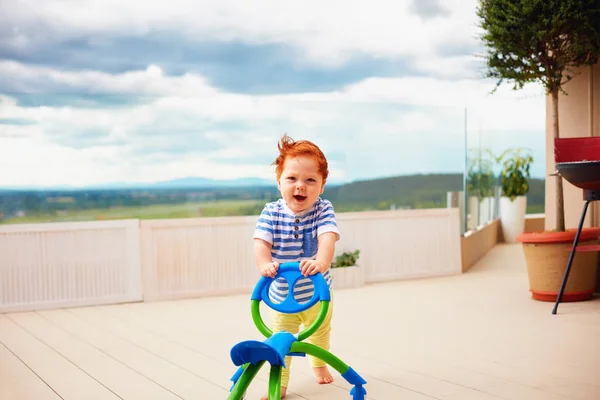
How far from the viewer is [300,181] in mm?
2219

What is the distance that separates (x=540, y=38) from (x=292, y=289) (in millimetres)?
2568

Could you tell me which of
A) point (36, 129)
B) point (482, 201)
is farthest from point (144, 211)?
point (482, 201)

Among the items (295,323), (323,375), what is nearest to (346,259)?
(323,375)

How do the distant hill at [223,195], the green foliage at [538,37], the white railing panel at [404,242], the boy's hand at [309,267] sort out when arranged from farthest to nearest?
the white railing panel at [404,242]
the distant hill at [223,195]
the green foliage at [538,37]
the boy's hand at [309,267]

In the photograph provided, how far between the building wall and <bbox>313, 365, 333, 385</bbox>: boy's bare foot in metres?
2.58

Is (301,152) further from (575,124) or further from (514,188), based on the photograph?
(514,188)

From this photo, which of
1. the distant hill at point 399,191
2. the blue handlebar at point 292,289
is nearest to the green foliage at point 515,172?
the distant hill at point 399,191

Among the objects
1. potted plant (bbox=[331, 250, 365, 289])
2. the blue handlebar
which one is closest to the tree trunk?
potted plant (bbox=[331, 250, 365, 289])

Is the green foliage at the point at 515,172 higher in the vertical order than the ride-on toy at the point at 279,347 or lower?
higher

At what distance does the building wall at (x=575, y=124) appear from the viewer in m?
4.44

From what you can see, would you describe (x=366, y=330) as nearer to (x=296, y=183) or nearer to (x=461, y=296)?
(x=461, y=296)

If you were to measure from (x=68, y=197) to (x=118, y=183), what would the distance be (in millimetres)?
373

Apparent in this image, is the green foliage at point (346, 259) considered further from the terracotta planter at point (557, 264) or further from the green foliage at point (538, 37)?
the green foliage at point (538, 37)

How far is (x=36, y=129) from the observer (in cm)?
469
